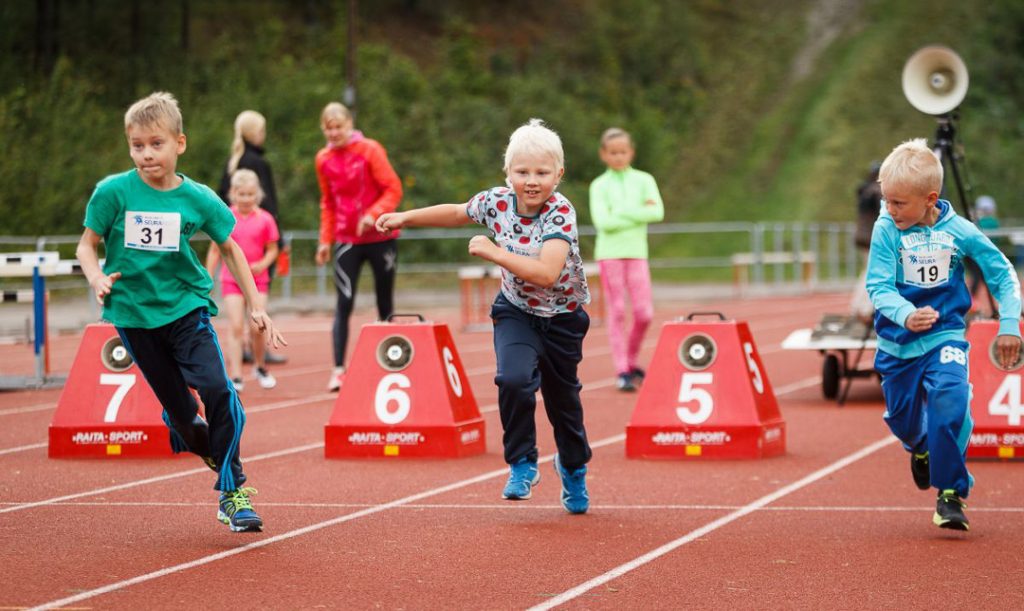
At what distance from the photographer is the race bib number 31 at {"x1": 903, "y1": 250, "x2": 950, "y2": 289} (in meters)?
6.95

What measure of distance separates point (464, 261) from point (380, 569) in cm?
2999

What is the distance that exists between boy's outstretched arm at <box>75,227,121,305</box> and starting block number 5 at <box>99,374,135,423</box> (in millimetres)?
2802

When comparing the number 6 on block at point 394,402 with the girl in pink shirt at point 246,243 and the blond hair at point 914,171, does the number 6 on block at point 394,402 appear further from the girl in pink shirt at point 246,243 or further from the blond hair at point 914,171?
the blond hair at point 914,171

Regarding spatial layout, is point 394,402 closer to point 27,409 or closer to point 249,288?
point 249,288

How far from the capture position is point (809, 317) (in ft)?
86.4

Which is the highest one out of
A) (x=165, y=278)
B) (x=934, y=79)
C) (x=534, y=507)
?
(x=934, y=79)

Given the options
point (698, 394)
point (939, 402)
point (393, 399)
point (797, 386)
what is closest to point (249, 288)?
point (393, 399)

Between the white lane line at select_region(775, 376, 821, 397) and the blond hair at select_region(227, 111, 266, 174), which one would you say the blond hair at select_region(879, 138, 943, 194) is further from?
the blond hair at select_region(227, 111, 266, 174)

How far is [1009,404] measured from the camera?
9.38 metres

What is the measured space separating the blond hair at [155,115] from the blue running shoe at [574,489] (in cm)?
228

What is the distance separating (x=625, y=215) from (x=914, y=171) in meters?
6.48

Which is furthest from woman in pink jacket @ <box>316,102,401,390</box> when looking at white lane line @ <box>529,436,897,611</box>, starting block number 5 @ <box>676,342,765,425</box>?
white lane line @ <box>529,436,897,611</box>

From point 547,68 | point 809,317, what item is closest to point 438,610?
point 809,317

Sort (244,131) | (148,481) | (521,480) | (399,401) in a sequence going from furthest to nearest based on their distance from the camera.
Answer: (244,131)
(399,401)
(148,481)
(521,480)
